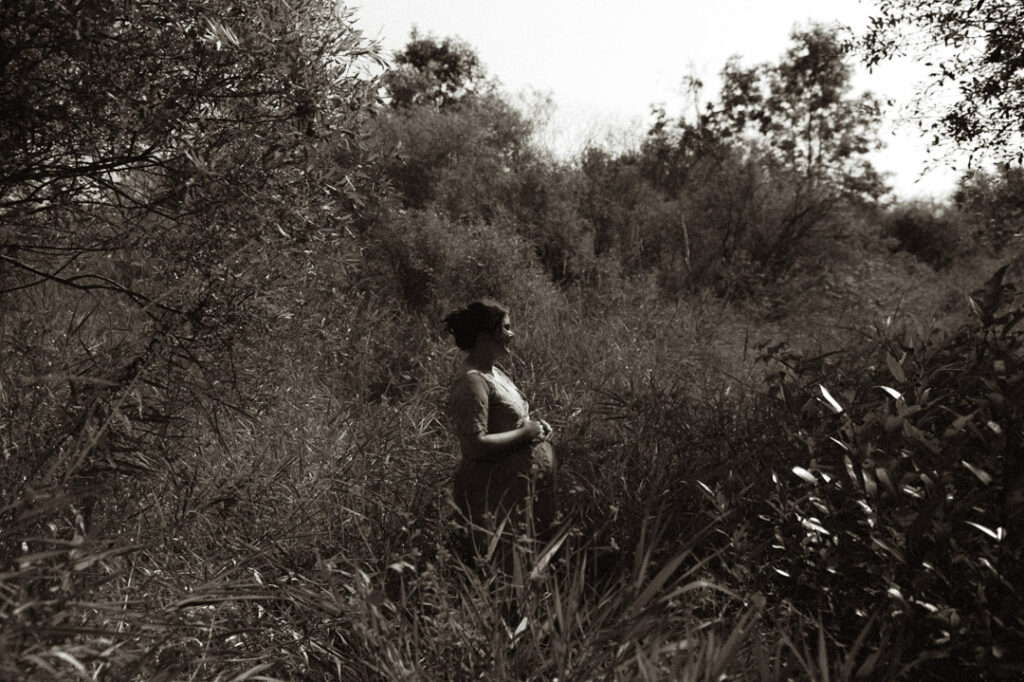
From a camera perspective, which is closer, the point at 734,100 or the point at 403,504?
the point at 403,504

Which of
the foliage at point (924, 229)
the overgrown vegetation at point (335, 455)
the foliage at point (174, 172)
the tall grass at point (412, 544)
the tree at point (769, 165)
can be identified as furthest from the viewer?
the foliage at point (924, 229)

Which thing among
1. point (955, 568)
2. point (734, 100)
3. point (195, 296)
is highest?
point (734, 100)

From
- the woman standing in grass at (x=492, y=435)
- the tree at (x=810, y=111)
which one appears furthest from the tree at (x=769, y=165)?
the woman standing in grass at (x=492, y=435)

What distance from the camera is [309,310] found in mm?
5188

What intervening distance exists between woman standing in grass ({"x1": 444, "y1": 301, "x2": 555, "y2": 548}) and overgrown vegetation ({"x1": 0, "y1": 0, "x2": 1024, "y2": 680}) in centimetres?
30

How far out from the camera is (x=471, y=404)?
4.03m

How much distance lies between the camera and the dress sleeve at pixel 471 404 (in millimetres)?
4031

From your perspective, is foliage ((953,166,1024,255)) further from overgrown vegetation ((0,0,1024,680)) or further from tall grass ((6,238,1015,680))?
tall grass ((6,238,1015,680))

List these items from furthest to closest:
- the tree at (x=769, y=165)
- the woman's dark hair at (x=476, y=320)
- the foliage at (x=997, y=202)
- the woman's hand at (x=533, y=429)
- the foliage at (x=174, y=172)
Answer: the tree at (x=769, y=165) < the foliage at (x=997, y=202) < the woman's dark hair at (x=476, y=320) < the woman's hand at (x=533, y=429) < the foliage at (x=174, y=172)

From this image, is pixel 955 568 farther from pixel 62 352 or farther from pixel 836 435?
pixel 62 352

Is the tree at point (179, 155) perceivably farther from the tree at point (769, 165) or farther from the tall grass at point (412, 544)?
the tree at point (769, 165)

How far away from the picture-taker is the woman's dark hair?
167 inches

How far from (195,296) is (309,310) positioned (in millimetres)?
910

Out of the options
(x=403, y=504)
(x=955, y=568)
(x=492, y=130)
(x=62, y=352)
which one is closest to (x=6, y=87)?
(x=62, y=352)
